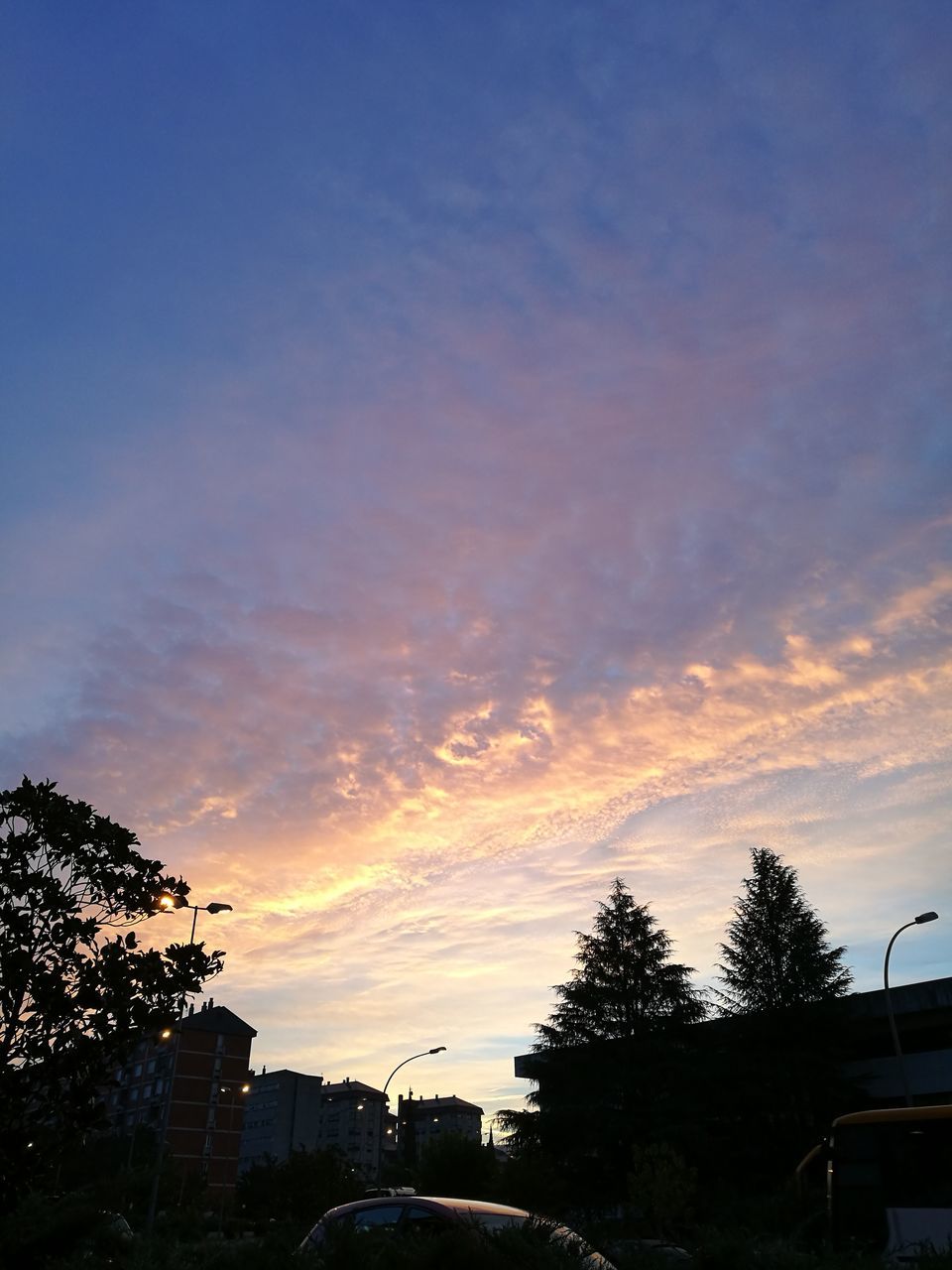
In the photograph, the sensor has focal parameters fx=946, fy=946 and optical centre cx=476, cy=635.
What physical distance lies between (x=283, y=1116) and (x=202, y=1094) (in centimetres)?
2871

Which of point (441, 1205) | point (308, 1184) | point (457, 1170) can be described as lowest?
point (441, 1205)

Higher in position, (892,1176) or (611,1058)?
(611,1058)

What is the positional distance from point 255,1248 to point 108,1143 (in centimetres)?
10392

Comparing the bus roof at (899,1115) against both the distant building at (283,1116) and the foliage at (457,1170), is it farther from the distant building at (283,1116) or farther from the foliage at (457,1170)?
the distant building at (283,1116)

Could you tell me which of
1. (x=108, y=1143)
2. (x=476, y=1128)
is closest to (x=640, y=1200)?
(x=108, y=1143)

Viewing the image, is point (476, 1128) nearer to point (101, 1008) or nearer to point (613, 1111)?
point (613, 1111)

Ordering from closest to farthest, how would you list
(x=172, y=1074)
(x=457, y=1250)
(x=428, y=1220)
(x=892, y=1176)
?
1. (x=457, y=1250)
2. (x=428, y=1220)
3. (x=892, y=1176)
4. (x=172, y=1074)

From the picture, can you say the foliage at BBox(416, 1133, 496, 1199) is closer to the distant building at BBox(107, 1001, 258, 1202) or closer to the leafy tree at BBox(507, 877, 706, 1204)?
the leafy tree at BBox(507, 877, 706, 1204)

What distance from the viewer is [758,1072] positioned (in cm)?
3828

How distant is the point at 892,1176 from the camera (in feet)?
53.0

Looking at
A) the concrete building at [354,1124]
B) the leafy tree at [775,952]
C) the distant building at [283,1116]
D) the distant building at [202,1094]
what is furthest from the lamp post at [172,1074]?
the concrete building at [354,1124]

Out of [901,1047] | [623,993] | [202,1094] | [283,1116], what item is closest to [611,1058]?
[623,993]

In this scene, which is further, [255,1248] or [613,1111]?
[613,1111]

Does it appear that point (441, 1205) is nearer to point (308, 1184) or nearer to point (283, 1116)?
point (308, 1184)
